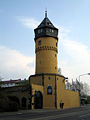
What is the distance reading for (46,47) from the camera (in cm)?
4909

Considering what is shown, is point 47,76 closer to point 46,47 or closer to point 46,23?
point 46,47

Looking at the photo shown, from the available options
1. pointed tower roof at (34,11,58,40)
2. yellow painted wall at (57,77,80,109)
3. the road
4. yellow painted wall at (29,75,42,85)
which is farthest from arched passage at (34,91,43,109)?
pointed tower roof at (34,11,58,40)

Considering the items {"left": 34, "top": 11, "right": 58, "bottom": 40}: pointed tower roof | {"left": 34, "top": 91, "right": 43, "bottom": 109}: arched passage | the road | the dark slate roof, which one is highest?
the dark slate roof

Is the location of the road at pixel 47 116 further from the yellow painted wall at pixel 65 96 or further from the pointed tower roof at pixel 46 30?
the pointed tower roof at pixel 46 30

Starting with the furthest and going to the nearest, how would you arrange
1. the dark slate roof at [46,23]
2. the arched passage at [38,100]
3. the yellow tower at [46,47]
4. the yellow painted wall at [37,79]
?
the dark slate roof at [46,23] → the yellow tower at [46,47] → the yellow painted wall at [37,79] → the arched passage at [38,100]

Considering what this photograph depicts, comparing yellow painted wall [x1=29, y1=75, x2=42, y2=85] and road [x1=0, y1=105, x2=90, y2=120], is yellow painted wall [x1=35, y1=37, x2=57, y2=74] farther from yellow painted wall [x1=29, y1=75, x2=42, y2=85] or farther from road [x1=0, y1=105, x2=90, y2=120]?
road [x1=0, y1=105, x2=90, y2=120]

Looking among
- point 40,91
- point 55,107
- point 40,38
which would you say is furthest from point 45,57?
point 55,107

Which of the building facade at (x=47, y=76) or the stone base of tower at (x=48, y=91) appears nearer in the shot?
the stone base of tower at (x=48, y=91)

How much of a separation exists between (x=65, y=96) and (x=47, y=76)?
8.21 metres

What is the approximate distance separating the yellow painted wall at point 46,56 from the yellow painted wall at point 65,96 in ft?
11.9

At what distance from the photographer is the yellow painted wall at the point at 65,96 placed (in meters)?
47.7

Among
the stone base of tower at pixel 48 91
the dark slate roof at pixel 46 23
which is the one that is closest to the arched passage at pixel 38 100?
the stone base of tower at pixel 48 91

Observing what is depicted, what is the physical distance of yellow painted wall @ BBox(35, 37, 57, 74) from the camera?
48319 millimetres

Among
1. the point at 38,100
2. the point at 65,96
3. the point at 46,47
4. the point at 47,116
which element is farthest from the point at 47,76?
the point at 47,116
